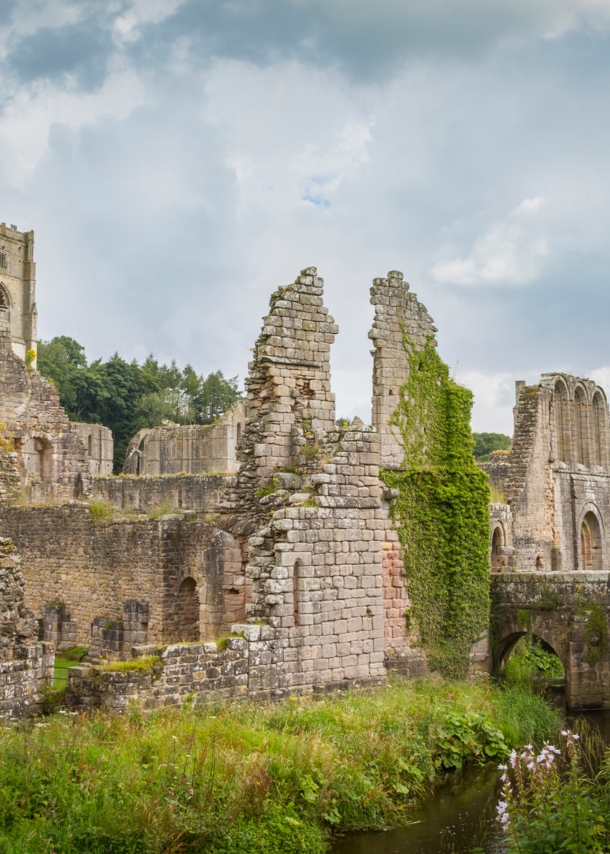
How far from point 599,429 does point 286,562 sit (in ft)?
59.2

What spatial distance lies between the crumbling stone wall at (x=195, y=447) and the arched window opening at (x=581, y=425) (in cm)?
1117

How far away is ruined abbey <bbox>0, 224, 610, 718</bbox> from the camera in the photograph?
11828 mm

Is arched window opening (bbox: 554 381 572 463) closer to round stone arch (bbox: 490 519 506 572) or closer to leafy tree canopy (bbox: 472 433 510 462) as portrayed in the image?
round stone arch (bbox: 490 519 506 572)

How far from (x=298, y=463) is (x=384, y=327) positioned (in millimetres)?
2974

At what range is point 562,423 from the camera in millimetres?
26812

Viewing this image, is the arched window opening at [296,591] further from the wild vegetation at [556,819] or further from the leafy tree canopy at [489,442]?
the leafy tree canopy at [489,442]

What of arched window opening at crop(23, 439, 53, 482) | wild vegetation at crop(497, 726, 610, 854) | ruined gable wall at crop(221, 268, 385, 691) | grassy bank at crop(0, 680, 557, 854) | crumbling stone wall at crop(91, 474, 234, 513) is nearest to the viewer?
wild vegetation at crop(497, 726, 610, 854)

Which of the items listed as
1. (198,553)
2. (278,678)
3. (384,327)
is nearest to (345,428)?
(384,327)

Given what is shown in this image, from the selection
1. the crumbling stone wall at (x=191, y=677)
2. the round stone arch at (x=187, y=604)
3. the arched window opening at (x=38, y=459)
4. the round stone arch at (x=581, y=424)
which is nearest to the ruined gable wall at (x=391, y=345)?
the crumbling stone wall at (x=191, y=677)

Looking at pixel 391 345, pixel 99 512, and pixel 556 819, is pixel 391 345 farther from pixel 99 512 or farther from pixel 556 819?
pixel 556 819

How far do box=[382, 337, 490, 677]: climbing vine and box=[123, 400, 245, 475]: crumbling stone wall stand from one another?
55.5 feet

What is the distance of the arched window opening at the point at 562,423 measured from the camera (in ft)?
87.4

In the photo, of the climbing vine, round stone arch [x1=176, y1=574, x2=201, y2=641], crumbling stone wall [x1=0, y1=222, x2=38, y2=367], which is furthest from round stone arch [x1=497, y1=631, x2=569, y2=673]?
crumbling stone wall [x1=0, y1=222, x2=38, y2=367]

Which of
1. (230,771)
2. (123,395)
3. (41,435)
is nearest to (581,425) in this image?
(41,435)
